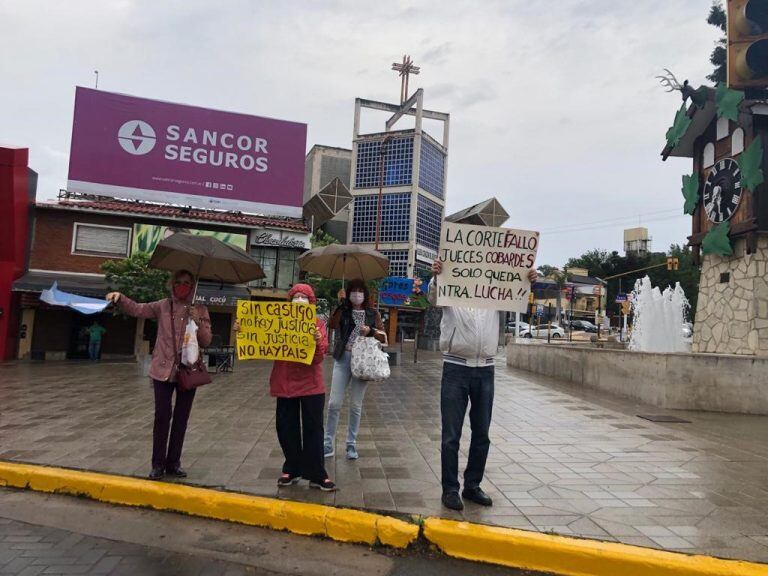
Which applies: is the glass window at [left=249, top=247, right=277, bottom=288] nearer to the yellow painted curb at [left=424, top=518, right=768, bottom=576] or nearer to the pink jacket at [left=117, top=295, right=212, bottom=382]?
the pink jacket at [left=117, top=295, right=212, bottom=382]

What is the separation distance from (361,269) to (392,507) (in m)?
2.85

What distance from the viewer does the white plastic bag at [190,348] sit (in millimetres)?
4766

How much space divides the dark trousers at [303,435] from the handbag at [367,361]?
70cm

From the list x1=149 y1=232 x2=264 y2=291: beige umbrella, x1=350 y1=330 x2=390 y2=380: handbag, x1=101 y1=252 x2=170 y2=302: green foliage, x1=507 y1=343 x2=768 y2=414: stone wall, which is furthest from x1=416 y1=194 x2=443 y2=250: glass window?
x1=350 y1=330 x2=390 y2=380: handbag

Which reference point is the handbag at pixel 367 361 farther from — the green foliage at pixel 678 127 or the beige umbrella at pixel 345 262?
the green foliage at pixel 678 127

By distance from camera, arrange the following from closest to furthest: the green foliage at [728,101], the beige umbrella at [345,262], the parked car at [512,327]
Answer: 1. the beige umbrella at [345,262]
2. the green foliage at [728,101]
3. the parked car at [512,327]

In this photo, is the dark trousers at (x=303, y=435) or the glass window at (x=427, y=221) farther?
the glass window at (x=427, y=221)

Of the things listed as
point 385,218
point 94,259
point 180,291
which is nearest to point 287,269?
point 94,259

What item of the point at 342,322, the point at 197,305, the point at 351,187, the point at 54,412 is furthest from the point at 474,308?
the point at 351,187

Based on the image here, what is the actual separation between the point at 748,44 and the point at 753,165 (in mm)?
2372

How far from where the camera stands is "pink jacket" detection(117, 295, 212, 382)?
4723mm

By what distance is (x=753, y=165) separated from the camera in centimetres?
1041

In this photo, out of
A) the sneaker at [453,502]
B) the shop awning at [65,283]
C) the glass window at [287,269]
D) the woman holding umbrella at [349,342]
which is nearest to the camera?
the sneaker at [453,502]

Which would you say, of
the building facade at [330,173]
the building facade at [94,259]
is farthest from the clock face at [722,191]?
the building facade at [330,173]
